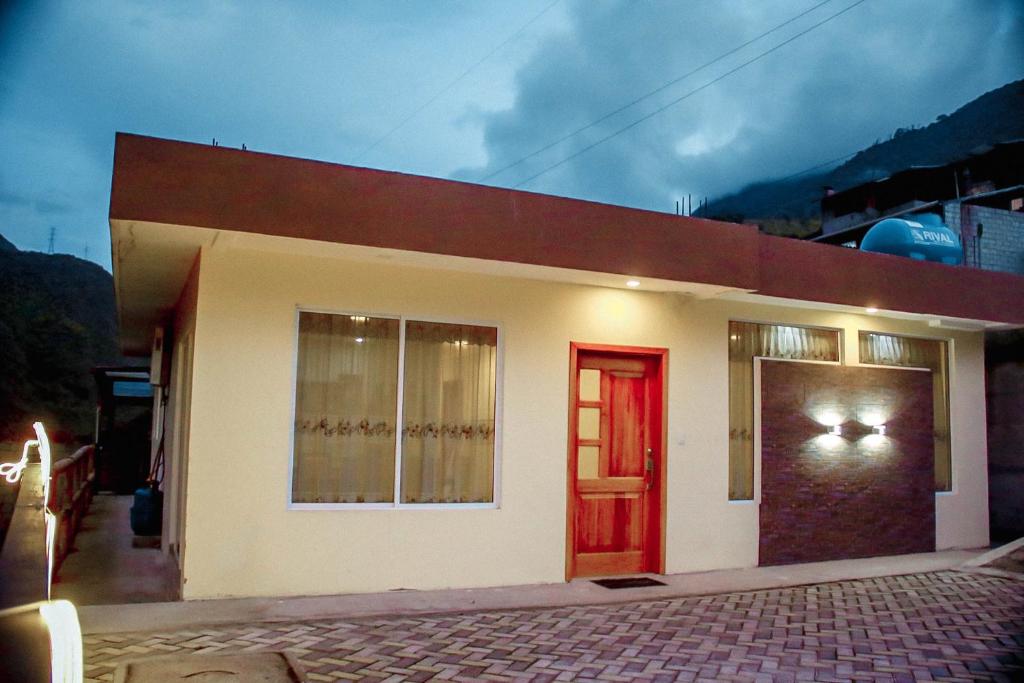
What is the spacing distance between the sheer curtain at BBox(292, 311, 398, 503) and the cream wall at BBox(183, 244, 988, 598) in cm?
16

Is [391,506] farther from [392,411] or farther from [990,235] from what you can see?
[990,235]

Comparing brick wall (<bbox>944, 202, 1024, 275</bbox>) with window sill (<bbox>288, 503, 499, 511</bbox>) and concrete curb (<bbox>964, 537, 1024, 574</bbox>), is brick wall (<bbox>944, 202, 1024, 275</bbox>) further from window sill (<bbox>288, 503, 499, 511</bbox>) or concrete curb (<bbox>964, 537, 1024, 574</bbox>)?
window sill (<bbox>288, 503, 499, 511</bbox>)

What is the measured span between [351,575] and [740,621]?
314cm

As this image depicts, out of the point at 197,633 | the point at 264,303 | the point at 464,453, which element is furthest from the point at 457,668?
the point at 264,303

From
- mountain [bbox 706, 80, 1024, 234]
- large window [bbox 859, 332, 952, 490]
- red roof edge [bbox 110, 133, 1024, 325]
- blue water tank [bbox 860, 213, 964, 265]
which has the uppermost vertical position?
mountain [bbox 706, 80, 1024, 234]

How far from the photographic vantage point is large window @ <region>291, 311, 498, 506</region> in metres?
6.72

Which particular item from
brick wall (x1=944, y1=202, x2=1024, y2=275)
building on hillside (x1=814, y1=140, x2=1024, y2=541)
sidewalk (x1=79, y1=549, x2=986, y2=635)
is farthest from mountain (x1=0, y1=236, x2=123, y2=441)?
building on hillside (x1=814, y1=140, x2=1024, y2=541)

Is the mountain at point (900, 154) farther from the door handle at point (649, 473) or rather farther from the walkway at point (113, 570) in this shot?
the walkway at point (113, 570)

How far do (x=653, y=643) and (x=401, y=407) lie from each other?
286cm

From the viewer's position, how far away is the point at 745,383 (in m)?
8.78

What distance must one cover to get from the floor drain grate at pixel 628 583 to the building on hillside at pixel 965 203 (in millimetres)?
10782

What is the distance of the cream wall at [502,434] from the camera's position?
20.6 feet

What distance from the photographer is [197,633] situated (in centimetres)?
537

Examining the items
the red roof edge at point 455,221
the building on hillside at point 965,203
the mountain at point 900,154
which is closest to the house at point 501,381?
the red roof edge at point 455,221
